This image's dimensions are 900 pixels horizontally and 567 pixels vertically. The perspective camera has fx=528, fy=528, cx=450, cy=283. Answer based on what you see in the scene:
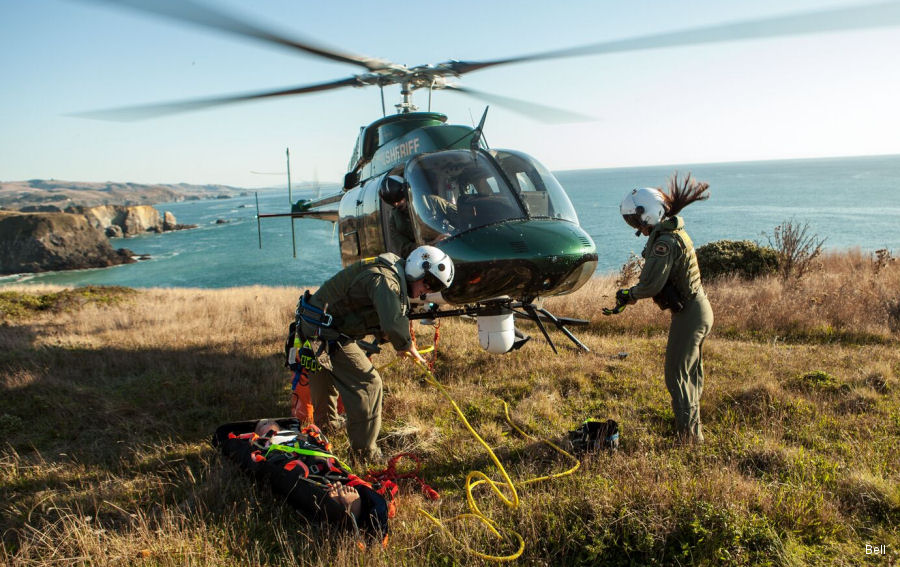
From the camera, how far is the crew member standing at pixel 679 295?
15.2ft

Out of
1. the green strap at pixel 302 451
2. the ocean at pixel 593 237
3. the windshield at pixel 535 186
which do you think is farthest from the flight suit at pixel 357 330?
the ocean at pixel 593 237

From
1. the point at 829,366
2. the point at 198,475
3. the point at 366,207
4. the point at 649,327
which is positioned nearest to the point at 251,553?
the point at 198,475

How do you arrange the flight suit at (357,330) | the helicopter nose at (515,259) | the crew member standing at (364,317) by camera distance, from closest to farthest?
the crew member standing at (364,317), the flight suit at (357,330), the helicopter nose at (515,259)

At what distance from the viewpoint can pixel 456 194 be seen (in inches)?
212

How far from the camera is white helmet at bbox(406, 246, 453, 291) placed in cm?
434

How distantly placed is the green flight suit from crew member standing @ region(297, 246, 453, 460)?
1060 mm

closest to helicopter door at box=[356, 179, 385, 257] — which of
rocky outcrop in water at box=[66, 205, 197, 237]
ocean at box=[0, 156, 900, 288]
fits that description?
ocean at box=[0, 156, 900, 288]

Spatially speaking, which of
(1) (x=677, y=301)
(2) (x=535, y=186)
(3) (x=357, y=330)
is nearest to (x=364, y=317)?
(3) (x=357, y=330)

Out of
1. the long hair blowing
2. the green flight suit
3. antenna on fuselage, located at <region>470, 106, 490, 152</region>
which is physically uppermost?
antenna on fuselage, located at <region>470, 106, 490, 152</region>

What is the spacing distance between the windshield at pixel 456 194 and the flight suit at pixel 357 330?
0.68 metres

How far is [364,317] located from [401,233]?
4.77 ft

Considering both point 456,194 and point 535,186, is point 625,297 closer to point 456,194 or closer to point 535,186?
point 535,186

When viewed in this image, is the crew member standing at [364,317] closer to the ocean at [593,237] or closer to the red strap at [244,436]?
the red strap at [244,436]

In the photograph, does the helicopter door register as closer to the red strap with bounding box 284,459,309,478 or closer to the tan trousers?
the tan trousers
